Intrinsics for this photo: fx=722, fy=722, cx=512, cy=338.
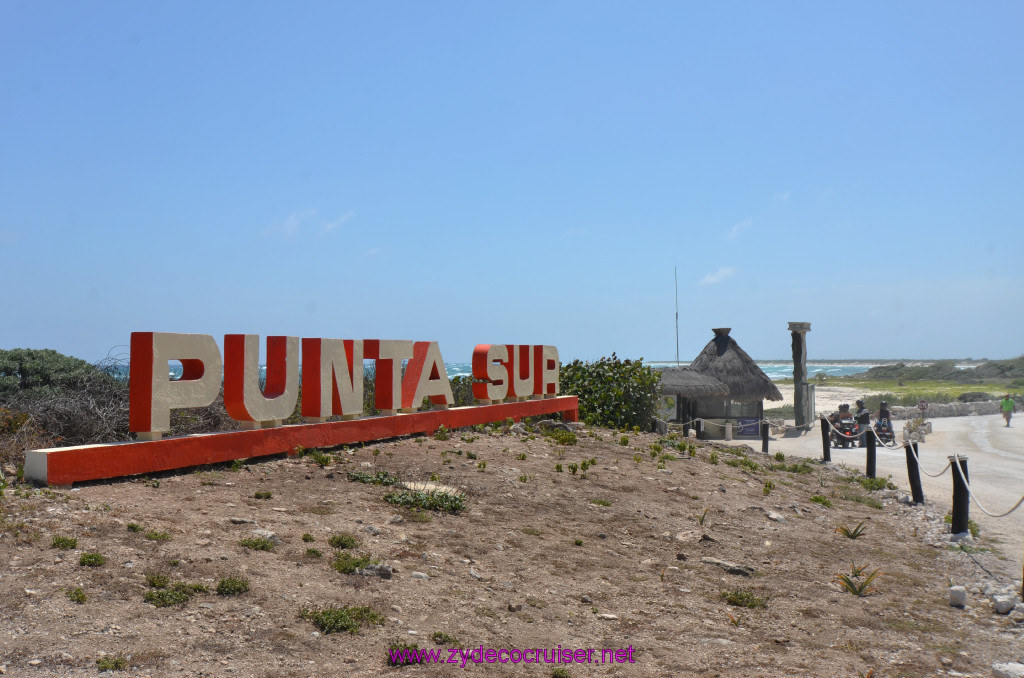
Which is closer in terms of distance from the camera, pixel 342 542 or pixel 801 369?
pixel 342 542

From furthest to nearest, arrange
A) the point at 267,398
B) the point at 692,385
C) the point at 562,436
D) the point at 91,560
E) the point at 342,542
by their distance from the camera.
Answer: the point at 692,385 → the point at 562,436 → the point at 267,398 → the point at 342,542 → the point at 91,560

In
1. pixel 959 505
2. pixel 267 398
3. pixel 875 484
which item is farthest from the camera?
pixel 875 484

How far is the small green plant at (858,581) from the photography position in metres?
7.80

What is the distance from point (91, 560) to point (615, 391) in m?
16.4

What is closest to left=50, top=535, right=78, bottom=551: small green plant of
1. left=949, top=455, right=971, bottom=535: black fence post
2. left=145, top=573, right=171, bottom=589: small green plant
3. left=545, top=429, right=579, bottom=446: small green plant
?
left=145, top=573, right=171, bottom=589: small green plant

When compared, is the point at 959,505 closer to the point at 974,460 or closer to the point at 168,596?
the point at 168,596

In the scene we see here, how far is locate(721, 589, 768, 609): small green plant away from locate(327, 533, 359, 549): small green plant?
12.4 feet

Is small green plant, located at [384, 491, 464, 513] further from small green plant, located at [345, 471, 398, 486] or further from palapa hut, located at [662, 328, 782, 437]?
palapa hut, located at [662, 328, 782, 437]

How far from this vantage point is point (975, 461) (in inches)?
815

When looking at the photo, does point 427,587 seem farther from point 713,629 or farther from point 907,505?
point 907,505

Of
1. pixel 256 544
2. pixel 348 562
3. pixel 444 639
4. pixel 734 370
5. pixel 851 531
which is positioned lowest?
pixel 851 531

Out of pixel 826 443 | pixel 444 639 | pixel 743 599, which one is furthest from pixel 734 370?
pixel 444 639

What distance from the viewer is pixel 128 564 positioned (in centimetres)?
611

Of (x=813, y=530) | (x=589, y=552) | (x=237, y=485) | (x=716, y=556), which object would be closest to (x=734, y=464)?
(x=813, y=530)
